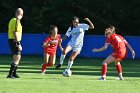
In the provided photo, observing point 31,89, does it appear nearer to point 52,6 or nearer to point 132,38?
point 132,38

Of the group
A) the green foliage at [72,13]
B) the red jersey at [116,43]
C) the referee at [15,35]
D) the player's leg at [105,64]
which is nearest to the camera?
the referee at [15,35]

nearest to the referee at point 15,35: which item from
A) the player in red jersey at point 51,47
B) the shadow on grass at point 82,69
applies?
the player in red jersey at point 51,47

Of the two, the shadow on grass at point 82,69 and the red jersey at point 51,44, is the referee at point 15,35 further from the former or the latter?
the shadow on grass at point 82,69

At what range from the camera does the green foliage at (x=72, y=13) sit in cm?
4000

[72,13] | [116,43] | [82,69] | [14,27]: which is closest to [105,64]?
[116,43]

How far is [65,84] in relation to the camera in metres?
15.6

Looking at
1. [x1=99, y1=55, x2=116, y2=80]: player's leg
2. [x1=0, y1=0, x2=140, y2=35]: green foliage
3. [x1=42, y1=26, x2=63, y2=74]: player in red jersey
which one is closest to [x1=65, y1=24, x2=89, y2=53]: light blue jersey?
[x1=42, y1=26, x2=63, y2=74]: player in red jersey

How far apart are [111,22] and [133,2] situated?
2090mm

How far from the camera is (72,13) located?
136 ft

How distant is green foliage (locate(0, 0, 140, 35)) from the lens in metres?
40.0

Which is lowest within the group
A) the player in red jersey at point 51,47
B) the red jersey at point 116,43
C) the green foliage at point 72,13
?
the green foliage at point 72,13

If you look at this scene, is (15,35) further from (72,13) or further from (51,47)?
(72,13)

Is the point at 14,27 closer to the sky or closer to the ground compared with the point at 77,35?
closer to the sky

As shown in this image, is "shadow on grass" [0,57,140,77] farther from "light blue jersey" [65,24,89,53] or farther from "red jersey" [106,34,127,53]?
"red jersey" [106,34,127,53]
